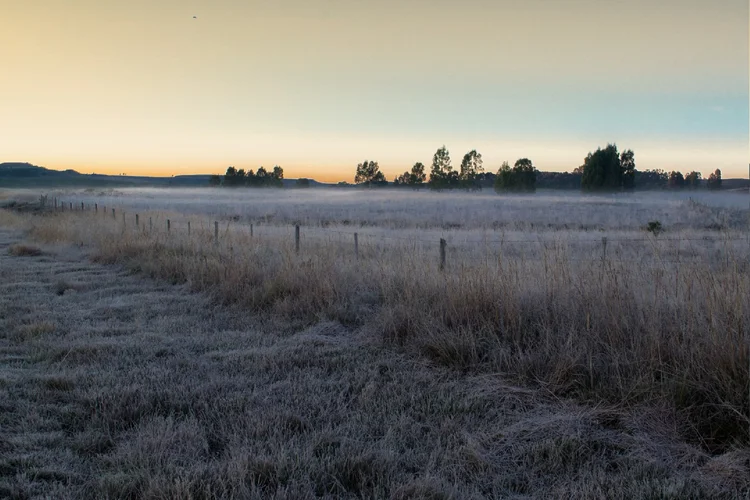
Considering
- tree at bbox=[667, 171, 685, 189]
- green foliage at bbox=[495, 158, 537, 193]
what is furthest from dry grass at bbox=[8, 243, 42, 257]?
tree at bbox=[667, 171, 685, 189]

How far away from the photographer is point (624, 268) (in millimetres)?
6449

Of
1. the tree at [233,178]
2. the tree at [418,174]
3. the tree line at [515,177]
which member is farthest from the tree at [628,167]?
the tree at [233,178]

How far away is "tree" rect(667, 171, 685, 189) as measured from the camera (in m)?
98.6

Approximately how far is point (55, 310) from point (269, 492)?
710 centimetres

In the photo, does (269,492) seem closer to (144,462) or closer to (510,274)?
(144,462)

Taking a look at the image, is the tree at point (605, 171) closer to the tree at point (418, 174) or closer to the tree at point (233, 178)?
the tree at point (418, 174)

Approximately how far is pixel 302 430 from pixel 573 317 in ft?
10.4

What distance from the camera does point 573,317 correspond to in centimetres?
578

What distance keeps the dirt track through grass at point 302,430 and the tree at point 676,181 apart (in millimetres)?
107349

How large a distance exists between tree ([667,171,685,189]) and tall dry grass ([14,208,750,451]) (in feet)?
345

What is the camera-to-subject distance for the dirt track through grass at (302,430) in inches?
139

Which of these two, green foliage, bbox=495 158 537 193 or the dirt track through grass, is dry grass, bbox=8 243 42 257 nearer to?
the dirt track through grass

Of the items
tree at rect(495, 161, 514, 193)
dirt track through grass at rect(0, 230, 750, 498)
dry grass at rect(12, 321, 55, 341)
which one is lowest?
dirt track through grass at rect(0, 230, 750, 498)

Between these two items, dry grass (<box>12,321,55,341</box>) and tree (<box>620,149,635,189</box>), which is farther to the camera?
tree (<box>620,149,635,189</box>)
